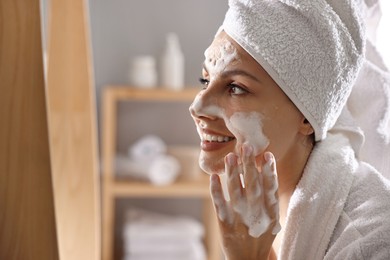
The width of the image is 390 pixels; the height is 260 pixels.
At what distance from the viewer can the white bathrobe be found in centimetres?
91

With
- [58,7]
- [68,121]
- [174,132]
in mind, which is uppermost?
[58,7]

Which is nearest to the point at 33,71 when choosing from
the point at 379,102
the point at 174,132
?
the point at 379,102

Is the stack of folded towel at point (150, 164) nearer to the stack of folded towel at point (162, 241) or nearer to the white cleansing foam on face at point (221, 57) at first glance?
the stack of folded towel at point (162, 241)

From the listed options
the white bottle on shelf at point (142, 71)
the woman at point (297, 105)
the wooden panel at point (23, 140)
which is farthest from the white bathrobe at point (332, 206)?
the white bottle on shelf at point (142, 71)

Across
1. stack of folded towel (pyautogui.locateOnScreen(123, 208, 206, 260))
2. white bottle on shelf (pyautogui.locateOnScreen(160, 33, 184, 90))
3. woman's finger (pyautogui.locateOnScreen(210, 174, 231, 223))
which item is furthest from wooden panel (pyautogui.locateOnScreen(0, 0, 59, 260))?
white bottle on shelf (pyautogui.locateOnScreen(160, 33, 184, 90))

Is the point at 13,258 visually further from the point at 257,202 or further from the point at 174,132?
the point at 174,132

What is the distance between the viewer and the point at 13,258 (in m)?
0.86

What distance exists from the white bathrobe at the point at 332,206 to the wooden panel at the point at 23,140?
0.36 metres

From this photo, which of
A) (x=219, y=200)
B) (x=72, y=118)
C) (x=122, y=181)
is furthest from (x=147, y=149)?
(x=219, y=200)

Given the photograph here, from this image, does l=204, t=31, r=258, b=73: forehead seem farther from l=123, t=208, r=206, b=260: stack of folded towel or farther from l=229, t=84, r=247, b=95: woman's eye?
l=123, t=208, r=206, b=260: stack of folded towel

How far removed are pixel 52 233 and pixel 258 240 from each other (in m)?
0.27

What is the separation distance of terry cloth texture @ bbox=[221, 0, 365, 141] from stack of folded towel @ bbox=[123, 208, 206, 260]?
175 centimetres

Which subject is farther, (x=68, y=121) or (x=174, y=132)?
(x=174, y=132)

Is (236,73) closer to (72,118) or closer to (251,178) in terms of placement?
(251,178)
